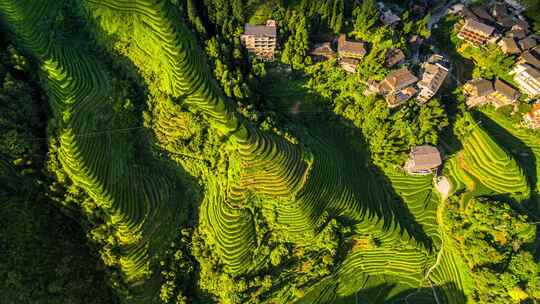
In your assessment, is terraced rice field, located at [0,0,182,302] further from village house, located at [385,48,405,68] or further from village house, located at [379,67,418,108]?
village house, located at [385,48,405,68]

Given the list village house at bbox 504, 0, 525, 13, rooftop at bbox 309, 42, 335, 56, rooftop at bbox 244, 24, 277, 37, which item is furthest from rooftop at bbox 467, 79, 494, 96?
rooftop at bbox 244, 24, 277, 37

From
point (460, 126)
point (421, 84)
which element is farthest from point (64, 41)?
point (460, 126)

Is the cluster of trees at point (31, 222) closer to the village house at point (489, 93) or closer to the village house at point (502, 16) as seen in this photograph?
the village house at point (489, 93)

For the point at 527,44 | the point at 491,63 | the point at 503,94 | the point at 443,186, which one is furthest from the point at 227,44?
the point at 527,44

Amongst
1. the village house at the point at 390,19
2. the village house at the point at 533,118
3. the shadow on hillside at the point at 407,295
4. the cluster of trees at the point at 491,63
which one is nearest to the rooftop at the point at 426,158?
the cluster of trees at the point at 491,63

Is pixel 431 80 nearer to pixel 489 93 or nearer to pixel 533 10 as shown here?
pixel 489 93

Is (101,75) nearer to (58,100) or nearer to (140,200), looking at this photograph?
(58,100)
